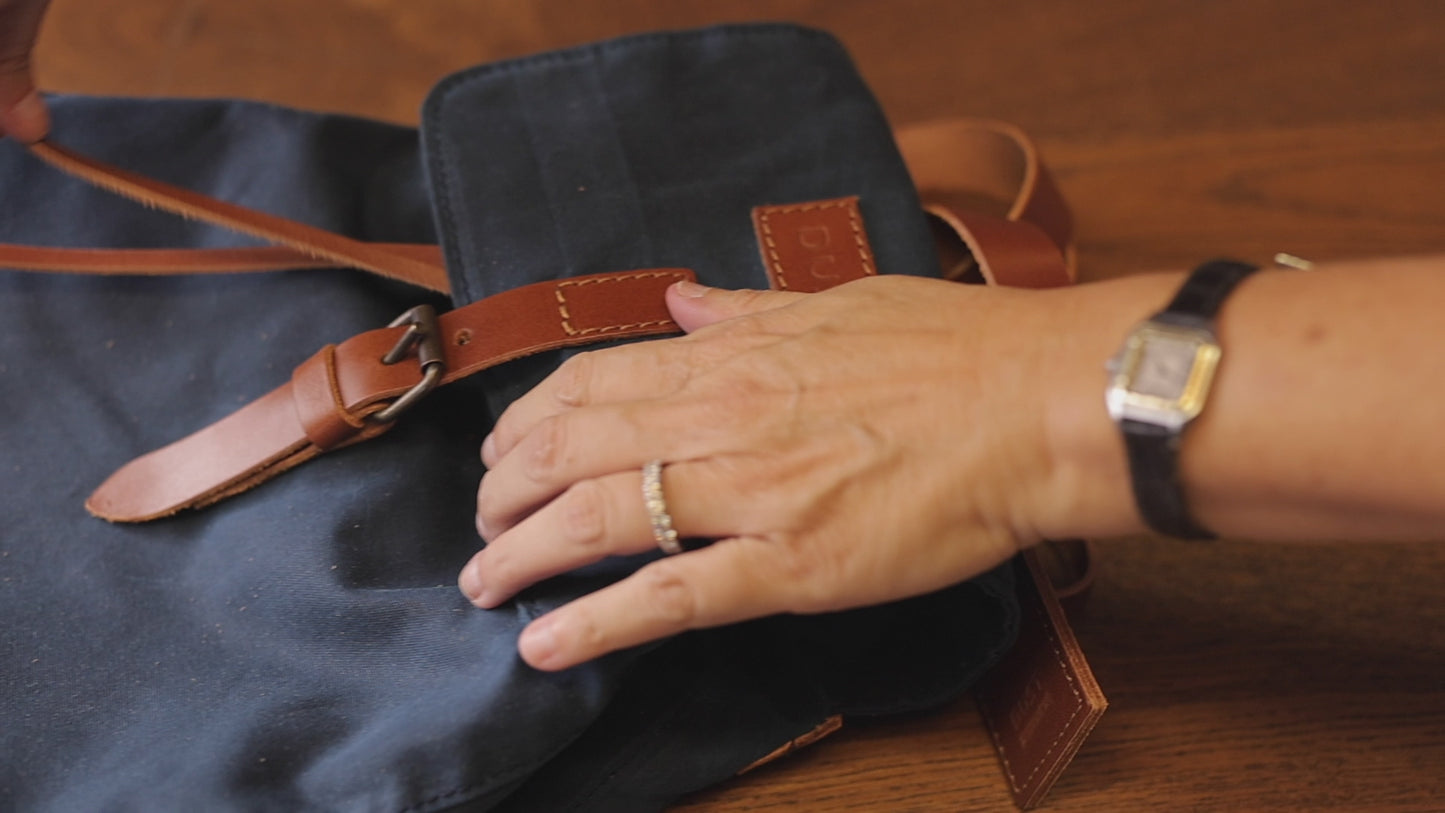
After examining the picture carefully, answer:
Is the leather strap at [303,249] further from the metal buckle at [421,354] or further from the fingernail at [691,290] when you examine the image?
the fingernail at [691,290]

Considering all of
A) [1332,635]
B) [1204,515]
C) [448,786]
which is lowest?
[1332,635]

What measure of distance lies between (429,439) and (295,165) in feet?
0.88

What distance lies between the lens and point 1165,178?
101 cm

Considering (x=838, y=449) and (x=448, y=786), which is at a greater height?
(x=838, y=449)

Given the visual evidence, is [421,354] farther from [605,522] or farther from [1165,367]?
[1165,367]

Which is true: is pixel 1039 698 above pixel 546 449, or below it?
below

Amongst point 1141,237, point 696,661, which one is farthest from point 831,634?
point 1141,237

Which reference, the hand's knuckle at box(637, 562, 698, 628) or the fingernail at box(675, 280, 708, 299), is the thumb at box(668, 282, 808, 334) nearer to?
the fingernail at box(675, 280, 708, 299)

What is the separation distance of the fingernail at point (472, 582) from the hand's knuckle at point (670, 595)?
0.38 ft

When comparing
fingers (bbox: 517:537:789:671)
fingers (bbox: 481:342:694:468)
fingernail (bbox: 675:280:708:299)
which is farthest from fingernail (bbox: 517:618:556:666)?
fingernail (bbox: 675:280:708:299)

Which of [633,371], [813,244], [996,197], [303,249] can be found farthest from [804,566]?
[996,197]

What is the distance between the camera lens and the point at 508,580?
0.60 m

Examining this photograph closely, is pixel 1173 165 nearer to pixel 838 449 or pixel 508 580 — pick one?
pixel 838 449

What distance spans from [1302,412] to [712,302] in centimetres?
33
